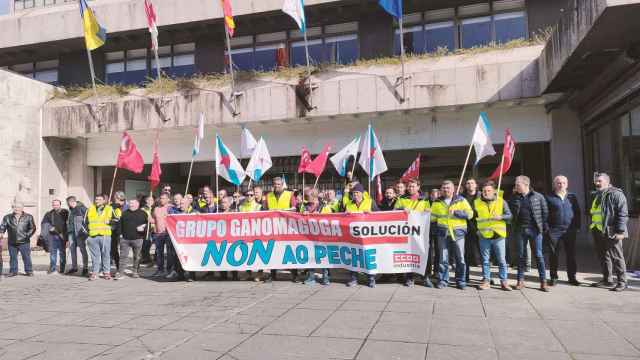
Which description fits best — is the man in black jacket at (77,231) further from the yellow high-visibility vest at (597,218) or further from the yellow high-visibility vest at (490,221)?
the yellow high-visibility vest at (597,218)

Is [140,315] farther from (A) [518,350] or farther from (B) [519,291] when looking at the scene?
(B) [519,291]

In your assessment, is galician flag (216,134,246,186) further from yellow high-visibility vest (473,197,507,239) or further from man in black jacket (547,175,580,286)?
man in black jacket (547,175,580,286)

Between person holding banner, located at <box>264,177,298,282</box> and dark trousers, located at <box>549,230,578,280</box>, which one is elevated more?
person holding banner, located at <box>264,177,298,282</box>

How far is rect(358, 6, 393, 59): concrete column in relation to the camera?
17.1m

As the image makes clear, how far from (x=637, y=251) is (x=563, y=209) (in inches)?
106

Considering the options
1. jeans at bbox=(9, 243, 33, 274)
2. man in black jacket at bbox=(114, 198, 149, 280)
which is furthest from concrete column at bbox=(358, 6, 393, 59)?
jeans at bbox=(9, 243, 33, 274)

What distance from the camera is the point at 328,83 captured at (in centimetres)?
1480

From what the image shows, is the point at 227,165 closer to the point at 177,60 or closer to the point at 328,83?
the point at 328,83

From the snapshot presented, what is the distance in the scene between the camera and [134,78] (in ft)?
66.5

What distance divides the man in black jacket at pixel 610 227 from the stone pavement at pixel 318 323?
39 centimetres

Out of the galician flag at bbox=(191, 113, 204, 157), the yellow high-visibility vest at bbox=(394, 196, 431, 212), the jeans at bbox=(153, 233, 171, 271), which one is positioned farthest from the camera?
the galician flag at bbox=(191, 113, 204, 157)

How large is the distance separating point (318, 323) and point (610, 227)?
514cm

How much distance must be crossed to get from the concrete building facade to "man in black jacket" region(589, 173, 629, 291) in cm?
342

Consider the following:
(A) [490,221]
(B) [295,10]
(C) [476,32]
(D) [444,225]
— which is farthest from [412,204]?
(C) [476,32]
